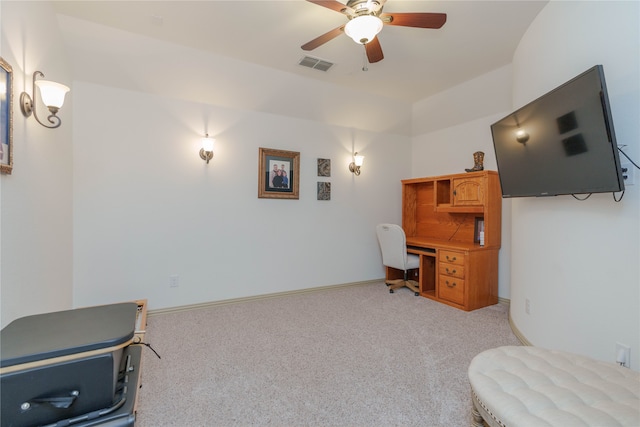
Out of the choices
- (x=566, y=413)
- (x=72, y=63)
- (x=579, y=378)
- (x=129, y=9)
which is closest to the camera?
(x=566, y=413)

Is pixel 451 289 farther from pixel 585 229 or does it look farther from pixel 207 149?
pixel 207 149

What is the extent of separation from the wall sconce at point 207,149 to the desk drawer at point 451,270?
3.08 metres

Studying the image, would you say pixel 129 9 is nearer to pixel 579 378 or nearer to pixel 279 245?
pixel 279 245

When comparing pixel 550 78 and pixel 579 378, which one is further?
pixel 550 78

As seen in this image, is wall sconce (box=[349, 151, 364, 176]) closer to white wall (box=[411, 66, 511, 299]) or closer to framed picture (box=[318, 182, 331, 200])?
framed picture (box=[318, 182, 331, 200])

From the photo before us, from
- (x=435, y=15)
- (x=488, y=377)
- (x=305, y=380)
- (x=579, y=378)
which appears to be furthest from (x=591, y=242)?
A: (x=305, y=380)

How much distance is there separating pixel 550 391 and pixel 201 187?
335 centimetres

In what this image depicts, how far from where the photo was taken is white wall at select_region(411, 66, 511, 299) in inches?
139

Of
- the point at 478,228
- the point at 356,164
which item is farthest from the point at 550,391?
the point at 356,164

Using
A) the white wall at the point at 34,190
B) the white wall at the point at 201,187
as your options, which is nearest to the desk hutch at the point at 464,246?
the white wall at the point at 201,187

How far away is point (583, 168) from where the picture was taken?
164 centimetres

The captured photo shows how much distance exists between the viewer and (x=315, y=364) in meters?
2.18

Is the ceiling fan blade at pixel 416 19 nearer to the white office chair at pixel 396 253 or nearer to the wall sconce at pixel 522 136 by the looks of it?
the wall sconce at pixel 522 136

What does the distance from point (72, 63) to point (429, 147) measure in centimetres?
449
